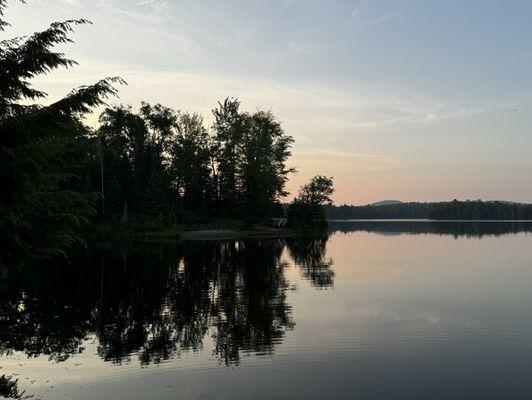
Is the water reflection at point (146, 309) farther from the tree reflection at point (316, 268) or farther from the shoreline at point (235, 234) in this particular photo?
the shoreline at point (235, 234)

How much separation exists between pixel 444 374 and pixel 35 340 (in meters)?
11.2

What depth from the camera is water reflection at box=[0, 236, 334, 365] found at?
44.6ft

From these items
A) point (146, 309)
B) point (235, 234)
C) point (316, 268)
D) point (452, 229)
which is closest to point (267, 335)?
point (146, 309)

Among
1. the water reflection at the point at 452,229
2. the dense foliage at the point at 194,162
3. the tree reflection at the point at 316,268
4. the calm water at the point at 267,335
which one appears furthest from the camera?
the water reflection at the point at 452,229

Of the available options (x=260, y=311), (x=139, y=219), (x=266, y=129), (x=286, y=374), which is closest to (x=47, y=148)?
(x=286, y=374)

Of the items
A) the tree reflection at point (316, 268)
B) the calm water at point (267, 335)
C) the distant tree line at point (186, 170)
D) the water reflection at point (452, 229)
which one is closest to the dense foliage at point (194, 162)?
the distant tree line at point (186, 170)

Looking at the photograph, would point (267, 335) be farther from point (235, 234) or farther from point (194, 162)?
point (194, 162)

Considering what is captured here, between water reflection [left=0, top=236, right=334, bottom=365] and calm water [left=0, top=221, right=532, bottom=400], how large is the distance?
0.08 m

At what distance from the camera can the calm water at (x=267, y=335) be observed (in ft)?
34.3

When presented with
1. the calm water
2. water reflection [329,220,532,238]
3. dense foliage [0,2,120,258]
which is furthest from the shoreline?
dense foliage [0,2,120,258]

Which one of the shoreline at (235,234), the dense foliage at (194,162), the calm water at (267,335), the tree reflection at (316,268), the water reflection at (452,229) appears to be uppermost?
the dense foliage at (194,162)

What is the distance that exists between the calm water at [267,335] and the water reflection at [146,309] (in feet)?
Result: 0.25

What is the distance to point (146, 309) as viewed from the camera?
18.7 m

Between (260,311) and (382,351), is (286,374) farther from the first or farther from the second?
(260,311)
